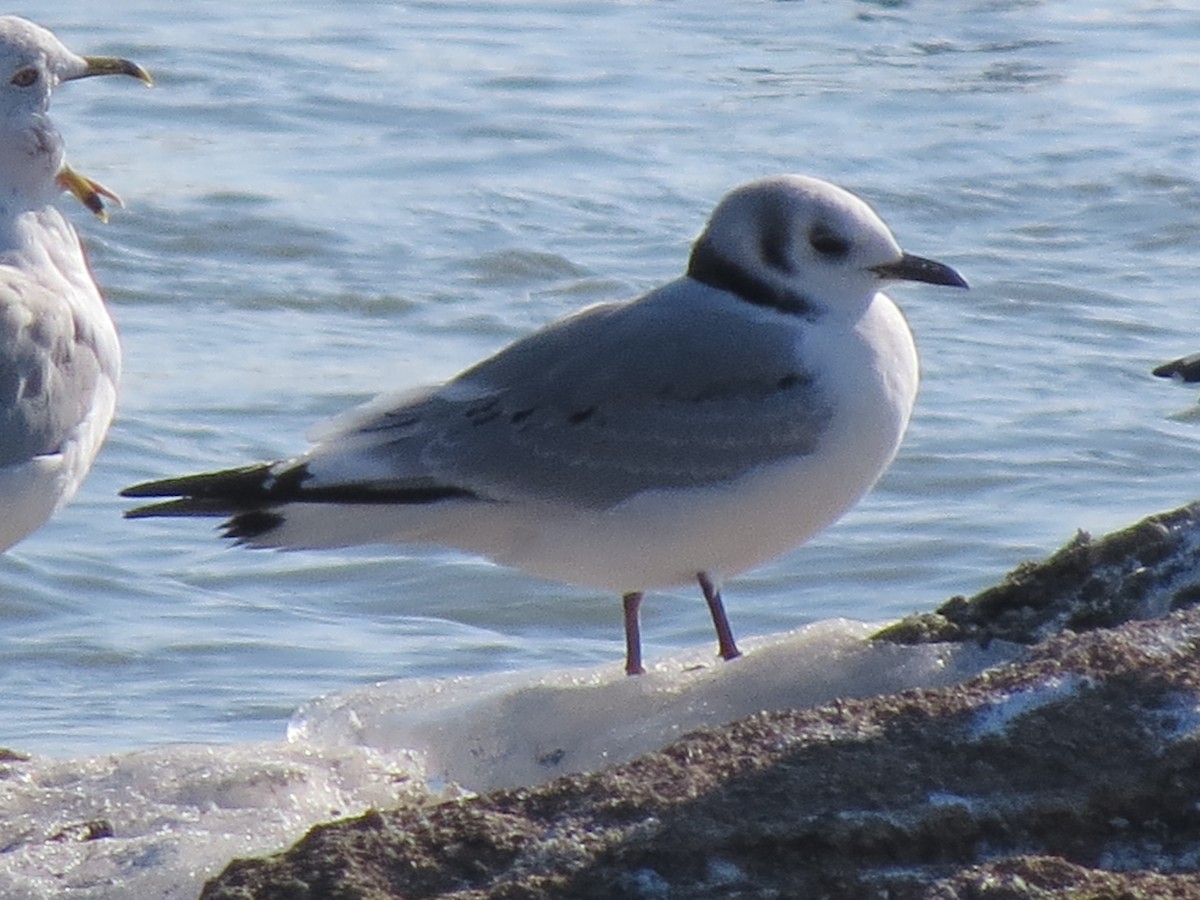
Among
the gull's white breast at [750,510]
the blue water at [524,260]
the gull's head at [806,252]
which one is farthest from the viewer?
the blue water at [524,260]

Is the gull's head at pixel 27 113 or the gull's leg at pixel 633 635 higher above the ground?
the gull's head at pixel 27 113

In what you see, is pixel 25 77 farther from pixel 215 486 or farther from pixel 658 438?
pixel 658 438

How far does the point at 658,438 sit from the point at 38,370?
1360mm

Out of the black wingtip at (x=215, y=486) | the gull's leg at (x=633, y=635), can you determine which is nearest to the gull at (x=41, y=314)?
the black wingtip at (x=215, y=486)

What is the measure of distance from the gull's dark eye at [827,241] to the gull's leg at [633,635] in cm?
86

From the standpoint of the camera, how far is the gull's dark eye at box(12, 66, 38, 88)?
18.9 feet

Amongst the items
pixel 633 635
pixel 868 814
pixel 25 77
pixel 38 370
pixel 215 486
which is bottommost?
pixel 633 635

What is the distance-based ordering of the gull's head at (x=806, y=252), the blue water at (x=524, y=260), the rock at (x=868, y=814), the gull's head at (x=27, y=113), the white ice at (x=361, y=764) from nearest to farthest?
1. the rock at (x=868, y=814)
2. the white ice at (x=361, y=764)
3. the gull's head at (x=806, y=252)
4. the gull's head at (x=27, y=113)
5. the blue water at (x=524, y=260)

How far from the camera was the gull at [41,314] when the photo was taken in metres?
5.34

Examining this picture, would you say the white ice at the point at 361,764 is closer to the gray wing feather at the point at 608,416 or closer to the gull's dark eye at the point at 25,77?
the gray wing feather at the point at 608,416

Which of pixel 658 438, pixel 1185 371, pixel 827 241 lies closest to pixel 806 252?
pixel 827 241

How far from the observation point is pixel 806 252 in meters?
5.52

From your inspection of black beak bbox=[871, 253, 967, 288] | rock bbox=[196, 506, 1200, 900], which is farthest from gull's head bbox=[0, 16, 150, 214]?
rock bbox=[196, 506, 1200, 900]

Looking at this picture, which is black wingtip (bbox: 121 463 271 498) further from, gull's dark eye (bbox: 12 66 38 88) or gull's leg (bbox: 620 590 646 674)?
gull's dark eye (bbox: 12 66 38 88)
